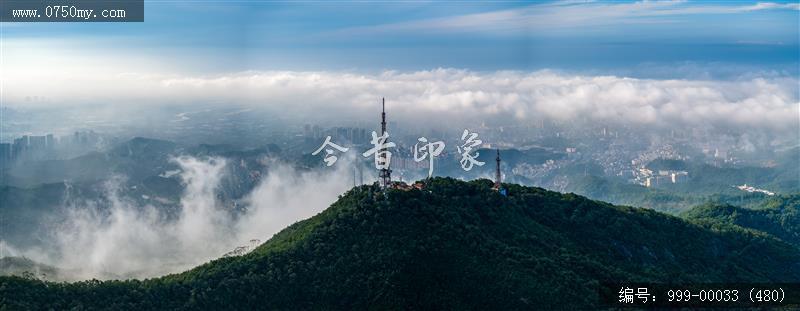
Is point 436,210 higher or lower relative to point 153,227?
higher

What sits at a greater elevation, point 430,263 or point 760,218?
point 430,263

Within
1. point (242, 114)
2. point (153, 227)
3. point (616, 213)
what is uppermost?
point (242, 114)

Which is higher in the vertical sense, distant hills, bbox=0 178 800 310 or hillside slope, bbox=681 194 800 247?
distant hills, bbox=0 178 800 310

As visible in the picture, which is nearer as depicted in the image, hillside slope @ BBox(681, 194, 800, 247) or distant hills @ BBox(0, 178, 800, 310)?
distant hills @ BBox(0, 178, 800, 310)

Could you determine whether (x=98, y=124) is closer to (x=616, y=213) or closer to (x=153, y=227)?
(x=153, y=227)

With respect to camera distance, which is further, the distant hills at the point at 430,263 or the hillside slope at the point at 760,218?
the hillside slope at the point at 760,218

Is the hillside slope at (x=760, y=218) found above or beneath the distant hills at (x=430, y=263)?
beneath

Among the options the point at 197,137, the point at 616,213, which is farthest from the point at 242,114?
the point at 616,213

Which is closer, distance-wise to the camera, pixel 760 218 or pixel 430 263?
pixel 430 263
